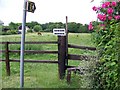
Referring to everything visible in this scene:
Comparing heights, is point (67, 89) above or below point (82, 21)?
below

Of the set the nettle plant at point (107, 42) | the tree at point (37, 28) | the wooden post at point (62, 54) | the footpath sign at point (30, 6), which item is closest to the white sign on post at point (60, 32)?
the wooden post at point (62, 54)

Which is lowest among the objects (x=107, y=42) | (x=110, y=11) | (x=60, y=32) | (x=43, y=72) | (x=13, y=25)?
(x=43, y=72)

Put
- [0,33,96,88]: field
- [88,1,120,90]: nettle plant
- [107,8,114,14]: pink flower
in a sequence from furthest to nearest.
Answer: [0,33,96,88]: field
[107,8,114,14]: pink flower
[88,1,120,90]: nettle plant

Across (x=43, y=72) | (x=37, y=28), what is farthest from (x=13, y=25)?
(x=43, y=72)

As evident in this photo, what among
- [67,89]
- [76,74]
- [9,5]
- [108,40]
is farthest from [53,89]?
A: [9,5]

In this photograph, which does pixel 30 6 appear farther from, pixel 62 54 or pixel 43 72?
pixel 43 72

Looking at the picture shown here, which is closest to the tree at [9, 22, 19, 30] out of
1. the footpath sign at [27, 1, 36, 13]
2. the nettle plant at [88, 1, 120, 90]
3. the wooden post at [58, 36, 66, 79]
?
the wooden post at [58, 36, 66, 79]

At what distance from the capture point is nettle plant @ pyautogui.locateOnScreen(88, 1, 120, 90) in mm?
4258

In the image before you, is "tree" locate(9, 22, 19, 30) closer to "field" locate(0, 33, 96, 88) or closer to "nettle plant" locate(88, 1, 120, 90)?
"field" locate(0, 33, 96, 88)

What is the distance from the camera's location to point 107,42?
15.5 ft

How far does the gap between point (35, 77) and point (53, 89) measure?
4.45ft

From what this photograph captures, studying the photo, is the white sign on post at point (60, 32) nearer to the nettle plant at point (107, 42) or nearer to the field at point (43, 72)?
the field at point (43, 72)

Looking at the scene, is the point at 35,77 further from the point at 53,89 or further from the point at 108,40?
the point at 108,40

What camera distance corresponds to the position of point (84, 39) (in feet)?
21.4
